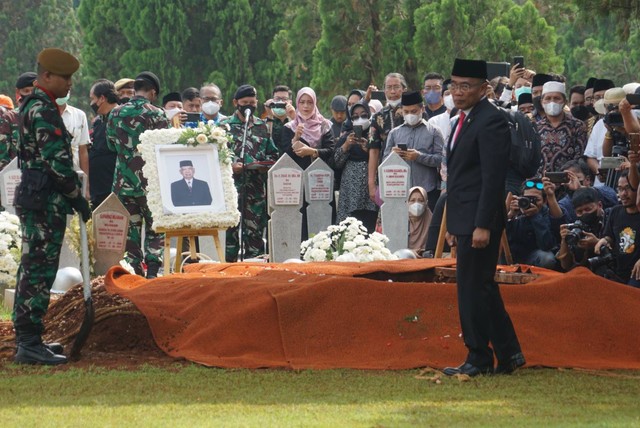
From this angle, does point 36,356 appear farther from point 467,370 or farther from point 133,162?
point 133,162

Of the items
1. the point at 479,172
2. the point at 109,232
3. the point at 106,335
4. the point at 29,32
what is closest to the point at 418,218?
the point at 109,232

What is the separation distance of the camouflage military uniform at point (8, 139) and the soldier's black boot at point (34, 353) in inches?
316

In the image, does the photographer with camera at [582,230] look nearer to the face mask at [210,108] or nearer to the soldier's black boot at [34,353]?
the soldier's black boot at [34,353]

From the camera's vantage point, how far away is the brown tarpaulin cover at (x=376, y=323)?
927cm

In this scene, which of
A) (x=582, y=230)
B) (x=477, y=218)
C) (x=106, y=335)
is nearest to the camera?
(x=477, y=218)

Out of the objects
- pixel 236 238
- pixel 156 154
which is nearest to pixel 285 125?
pixel 236 238

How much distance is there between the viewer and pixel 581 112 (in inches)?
599

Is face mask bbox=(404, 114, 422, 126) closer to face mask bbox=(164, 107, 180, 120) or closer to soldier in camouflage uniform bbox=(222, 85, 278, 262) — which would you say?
soldier in camouflage uniform bbox=(222, 85, 278, 262)

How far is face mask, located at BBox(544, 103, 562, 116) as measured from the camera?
13.8 meters

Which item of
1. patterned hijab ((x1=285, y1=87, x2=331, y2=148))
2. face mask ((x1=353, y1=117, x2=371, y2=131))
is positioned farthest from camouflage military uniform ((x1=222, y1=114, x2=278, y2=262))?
face mask ((x1=353, y1=117, x2=371, y2=131))

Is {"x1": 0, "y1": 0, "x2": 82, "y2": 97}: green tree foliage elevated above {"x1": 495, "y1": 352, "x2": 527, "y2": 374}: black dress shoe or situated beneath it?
elevated above

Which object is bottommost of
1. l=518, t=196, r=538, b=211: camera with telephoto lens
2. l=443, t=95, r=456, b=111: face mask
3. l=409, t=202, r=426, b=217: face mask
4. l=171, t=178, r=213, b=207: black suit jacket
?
l=409, t=202, r=426, b=217: face mask

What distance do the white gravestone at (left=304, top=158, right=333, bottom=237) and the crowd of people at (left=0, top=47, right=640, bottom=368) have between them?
0.56ft

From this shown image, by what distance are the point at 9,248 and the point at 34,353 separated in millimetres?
5229
